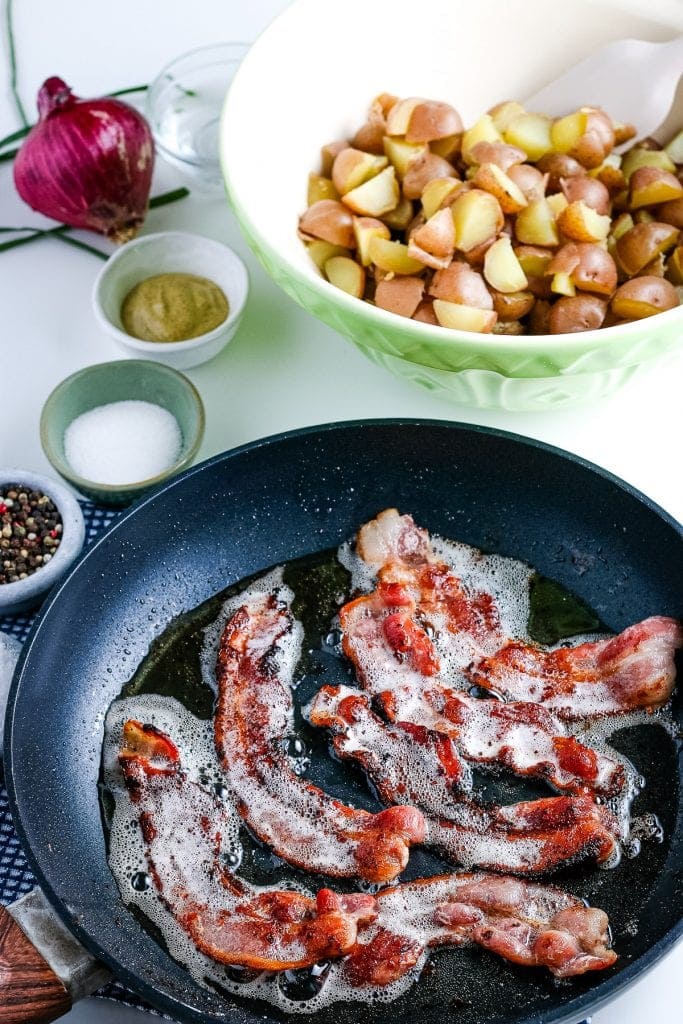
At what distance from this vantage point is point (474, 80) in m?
1.60

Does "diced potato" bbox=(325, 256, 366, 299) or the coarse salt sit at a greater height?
"diced potato" bbox=(325, 256, 366, 299)

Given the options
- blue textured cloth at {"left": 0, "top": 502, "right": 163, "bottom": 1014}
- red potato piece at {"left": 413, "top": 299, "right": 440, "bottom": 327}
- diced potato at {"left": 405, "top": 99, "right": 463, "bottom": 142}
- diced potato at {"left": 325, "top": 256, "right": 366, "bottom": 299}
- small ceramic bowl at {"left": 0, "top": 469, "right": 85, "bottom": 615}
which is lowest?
blue textured cloth at {"left": 0, "top": 502, "right": 163, "bottom": 1014}

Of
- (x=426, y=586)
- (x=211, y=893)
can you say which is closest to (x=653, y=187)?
(x=426, y=586)

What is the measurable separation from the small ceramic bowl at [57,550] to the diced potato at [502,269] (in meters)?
0.58

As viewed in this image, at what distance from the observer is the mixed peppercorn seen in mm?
1326

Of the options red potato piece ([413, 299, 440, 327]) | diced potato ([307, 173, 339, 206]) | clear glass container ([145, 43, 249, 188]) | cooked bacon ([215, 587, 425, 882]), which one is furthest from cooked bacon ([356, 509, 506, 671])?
clear glass container ([145, 43, 249, 188])

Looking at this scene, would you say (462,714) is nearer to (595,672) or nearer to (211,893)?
(595,672)

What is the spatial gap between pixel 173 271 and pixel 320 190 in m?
0.26

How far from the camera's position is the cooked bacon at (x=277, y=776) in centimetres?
113

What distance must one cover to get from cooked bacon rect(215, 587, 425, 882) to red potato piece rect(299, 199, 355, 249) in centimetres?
45

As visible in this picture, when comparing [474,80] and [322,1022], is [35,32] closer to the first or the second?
[474,80]

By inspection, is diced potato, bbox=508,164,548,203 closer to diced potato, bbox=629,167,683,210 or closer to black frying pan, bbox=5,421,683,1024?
diced potato, bbox=629,167,683,210

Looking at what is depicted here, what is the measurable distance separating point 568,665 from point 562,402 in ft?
1.11

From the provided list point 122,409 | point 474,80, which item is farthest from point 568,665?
point 474,80
